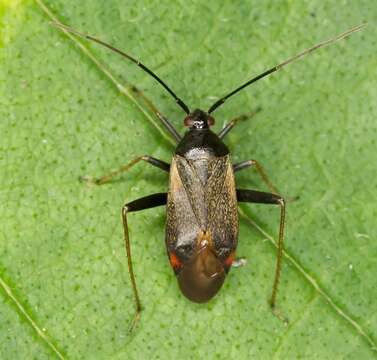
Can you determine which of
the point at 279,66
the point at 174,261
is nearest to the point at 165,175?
the point at 174,261

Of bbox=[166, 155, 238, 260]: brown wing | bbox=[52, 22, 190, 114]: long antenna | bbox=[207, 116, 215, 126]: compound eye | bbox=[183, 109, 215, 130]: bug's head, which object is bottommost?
bbox=[166, 155, 238, 260]: brown wing

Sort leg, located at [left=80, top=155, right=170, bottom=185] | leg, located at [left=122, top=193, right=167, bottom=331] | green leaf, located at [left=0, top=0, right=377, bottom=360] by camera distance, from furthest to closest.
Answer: leg, located at [left=80, top=155, right=170, bottom=185], green leaf, located at [left=0, top=0, right=377, bottom=360], leg, located at [left=122, top=193, right=167, bottom=331]

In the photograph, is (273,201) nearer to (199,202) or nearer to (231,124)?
(199,202)

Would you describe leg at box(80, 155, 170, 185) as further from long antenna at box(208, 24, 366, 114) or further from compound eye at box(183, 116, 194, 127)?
long antenna at box(208, 24, 366, 114)

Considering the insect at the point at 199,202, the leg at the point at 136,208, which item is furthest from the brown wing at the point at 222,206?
the leg at the point at 136,208

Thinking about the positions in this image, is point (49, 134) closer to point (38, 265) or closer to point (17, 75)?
point (17, 75)

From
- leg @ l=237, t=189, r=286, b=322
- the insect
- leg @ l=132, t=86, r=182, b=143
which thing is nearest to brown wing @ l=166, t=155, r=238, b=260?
the insect

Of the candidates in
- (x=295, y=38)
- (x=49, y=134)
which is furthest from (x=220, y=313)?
(x=295, y=38)
